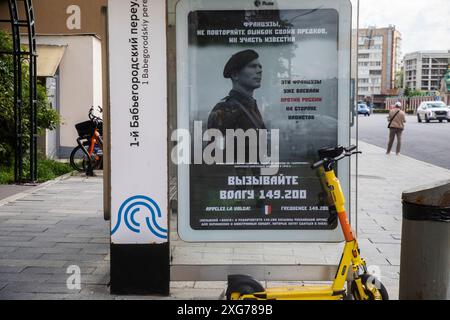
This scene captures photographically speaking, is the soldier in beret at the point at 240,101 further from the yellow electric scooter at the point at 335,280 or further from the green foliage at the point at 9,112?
the green foliage at the point at 9,112

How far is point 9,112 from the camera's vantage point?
12.0 meters

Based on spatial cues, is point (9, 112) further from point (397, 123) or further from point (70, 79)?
point (397, 123)

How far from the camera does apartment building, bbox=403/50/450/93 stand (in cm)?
16288

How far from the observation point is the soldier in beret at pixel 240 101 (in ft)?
14.6

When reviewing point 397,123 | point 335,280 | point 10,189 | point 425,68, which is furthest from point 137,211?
point 425,68

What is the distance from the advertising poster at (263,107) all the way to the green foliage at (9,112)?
8.12 metres

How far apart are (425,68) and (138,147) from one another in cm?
17879

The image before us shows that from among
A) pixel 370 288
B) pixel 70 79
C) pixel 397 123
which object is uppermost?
pixel 70 79

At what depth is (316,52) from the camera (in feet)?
14.5

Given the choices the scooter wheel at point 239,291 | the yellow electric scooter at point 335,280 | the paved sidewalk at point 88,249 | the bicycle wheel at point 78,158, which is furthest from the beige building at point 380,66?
the scooter wheel at point 239,291

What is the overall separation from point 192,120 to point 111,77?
2.23ft

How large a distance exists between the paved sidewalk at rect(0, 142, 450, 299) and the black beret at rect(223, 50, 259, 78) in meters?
1.34
